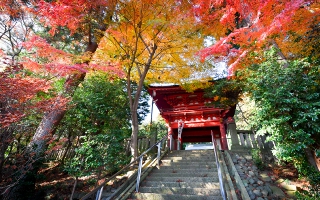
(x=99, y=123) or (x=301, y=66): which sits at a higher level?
(x=301, y=66)

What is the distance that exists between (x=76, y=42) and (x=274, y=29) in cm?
990

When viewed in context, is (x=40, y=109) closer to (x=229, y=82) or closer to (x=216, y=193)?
(x=216, y=193)

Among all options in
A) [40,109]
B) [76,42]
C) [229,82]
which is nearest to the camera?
[40,109]

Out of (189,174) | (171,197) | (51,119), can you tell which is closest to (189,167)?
(189,174)

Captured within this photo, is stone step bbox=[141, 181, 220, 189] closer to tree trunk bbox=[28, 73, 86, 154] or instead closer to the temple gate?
tree trunk bbox=[28, 73, 86, 154]

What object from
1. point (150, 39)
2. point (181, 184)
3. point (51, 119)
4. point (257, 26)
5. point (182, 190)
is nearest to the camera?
point (182, 190)

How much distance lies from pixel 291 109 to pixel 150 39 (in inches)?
233

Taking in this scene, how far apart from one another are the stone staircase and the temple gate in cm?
340

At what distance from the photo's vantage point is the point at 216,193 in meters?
4.22

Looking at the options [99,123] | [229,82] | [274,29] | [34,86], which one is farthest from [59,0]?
[274,29]

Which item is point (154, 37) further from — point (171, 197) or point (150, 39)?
point (171, 197)

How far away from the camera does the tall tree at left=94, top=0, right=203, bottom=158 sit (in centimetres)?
689

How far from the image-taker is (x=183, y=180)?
528 cm

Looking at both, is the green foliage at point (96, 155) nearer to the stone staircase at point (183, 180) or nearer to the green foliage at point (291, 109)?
the stone staircase at point (183, 180)
